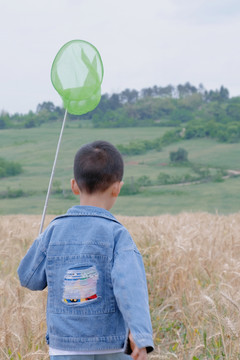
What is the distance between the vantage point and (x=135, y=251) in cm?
173

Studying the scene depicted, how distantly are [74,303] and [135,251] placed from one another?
0.96 feet

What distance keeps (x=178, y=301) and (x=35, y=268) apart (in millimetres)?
1661

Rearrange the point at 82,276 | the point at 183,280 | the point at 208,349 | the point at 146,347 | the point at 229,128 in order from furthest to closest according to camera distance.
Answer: the point at 229,128 < the point at 183,280 < the point at 208,349 < the point at 82,276 < the point at 146,347

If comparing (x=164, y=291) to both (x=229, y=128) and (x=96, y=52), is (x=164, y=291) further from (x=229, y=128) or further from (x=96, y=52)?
(x=229, y=128)

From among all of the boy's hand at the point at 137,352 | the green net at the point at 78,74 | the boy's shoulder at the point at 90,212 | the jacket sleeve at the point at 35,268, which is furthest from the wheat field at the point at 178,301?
the green net at the point at 78,74

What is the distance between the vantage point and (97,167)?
1.79 m

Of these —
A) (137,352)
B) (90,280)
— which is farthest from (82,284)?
(137,352)

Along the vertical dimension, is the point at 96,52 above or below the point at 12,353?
above

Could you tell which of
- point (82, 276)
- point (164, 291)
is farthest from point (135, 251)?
point (164, 291)

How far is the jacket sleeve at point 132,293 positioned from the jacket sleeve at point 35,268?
33 cm

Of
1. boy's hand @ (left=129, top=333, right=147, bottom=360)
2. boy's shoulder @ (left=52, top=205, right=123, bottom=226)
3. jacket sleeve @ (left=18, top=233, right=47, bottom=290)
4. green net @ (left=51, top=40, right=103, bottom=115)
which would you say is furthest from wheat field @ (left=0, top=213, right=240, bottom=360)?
green net @ (left=51, top=40, right=103, bottom=115)

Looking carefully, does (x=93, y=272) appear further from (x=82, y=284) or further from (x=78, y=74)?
(x=78, y=74)

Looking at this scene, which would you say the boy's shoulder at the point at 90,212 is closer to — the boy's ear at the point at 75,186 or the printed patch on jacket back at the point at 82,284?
the boy's ear at the point at 75,186

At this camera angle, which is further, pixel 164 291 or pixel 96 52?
pixel 164 291
